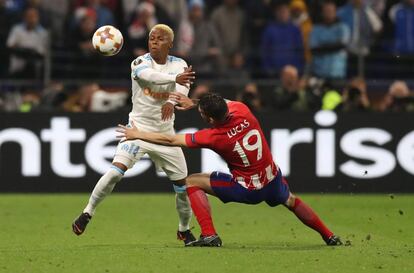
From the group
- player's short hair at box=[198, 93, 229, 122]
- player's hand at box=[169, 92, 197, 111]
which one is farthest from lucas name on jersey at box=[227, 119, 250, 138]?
player's hand at box=[169, 92, 197, 111]

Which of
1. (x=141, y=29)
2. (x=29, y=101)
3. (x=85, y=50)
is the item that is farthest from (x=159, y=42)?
(x=141, y=29)

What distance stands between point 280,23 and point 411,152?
3.88 meters

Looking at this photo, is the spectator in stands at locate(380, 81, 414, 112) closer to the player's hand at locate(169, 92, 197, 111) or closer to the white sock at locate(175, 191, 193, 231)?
the white sock at locate(175, 191, 193, 231)

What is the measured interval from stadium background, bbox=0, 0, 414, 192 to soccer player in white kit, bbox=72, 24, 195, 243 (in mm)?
5290

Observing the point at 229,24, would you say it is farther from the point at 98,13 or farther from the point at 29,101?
the point at 29,101

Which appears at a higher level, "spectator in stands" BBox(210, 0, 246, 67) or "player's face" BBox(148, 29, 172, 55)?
"player's face" BBox(148, 29, 172, 55)

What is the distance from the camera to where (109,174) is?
40.0 ft

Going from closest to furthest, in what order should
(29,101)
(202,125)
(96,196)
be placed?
1. (96,196)
2. (202,125)
3. (29,101)

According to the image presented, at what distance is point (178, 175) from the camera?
495 inches

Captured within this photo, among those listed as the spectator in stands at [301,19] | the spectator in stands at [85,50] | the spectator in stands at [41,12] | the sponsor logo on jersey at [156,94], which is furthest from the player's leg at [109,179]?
the spectator in stands at [301,19]

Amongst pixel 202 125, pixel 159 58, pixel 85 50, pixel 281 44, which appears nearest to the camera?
pixel 159 58

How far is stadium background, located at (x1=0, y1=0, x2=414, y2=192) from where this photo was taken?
1817cm

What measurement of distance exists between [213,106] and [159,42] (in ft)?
5.08

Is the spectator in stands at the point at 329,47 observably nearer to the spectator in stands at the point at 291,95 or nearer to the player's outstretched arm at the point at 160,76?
the spectator in stands at the point at 291,95
